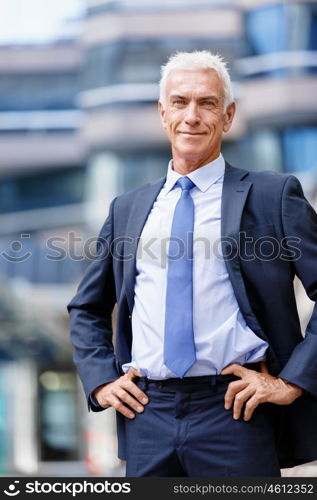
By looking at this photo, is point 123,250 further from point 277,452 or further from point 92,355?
point 277,452

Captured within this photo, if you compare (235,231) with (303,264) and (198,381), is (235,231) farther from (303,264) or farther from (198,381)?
(198,381)

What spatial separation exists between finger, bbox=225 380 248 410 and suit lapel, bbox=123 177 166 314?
0.25 metres

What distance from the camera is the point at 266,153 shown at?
6727 mm

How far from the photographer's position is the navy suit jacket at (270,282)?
1671 millimetres

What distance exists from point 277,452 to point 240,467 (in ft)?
0.30

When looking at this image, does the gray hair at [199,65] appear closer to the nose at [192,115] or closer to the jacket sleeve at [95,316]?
the nose at [192,115]

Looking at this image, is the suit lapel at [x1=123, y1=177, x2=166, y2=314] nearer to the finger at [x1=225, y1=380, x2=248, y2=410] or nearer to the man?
the man

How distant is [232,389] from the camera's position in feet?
5.35

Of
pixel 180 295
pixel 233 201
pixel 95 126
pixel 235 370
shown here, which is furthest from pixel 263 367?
pixel 95 126

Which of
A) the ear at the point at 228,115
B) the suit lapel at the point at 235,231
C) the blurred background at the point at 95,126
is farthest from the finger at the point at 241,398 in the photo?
the blurred background at the point at 95,126

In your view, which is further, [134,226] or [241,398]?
[134,226]

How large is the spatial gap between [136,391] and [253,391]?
0.21 m

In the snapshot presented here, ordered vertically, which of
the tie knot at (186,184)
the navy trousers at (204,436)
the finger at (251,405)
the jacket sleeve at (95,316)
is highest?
the tie knot at (186,184)

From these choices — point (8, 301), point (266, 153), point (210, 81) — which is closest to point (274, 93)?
point (266, 153)
